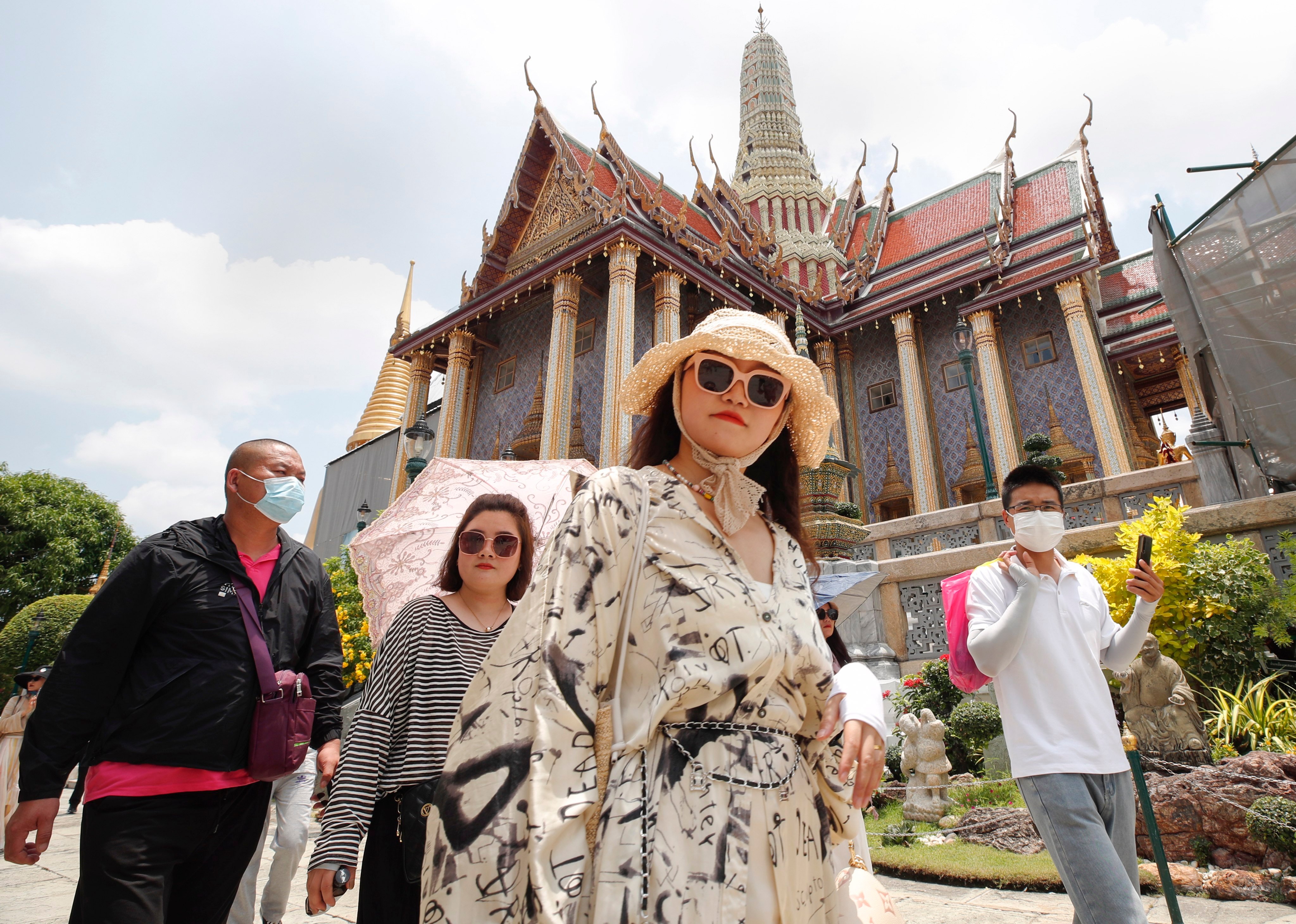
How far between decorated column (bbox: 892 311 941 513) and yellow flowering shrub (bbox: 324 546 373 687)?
9.87 metres

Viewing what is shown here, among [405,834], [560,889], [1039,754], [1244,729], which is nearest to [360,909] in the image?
[405,834]

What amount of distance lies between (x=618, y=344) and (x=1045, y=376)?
854 centimetres

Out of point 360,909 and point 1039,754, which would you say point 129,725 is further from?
point 1039,754

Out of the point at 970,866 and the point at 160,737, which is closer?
the point at 160,737

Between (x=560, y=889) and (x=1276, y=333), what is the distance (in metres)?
9.07

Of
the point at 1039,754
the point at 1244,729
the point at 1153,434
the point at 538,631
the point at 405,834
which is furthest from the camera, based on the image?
the point at 1153,434

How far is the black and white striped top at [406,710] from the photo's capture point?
5.21ft

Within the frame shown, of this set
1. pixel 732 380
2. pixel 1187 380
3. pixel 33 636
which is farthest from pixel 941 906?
pixel 33 636

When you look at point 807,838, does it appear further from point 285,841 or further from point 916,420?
point 916,420

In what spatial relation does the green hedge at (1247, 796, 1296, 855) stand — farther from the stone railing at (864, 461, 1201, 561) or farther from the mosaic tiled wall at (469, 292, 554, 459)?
the mosaic tiled wall at (469, 292, 554, 459)

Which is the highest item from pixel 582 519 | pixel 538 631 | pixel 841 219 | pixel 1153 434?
pixel 841 219

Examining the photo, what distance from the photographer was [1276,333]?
23.2 feet

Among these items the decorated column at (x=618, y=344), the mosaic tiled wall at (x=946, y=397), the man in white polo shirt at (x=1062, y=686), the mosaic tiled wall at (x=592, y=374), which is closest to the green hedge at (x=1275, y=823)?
the man in white polo shirt at (x=1062, y=686)

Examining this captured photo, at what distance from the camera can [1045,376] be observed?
13.9 m
